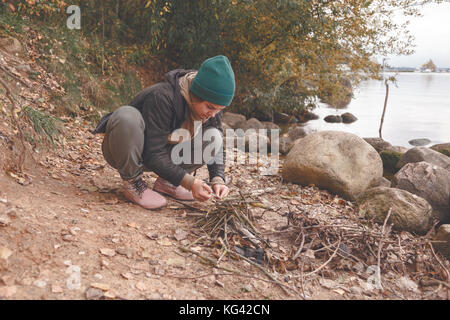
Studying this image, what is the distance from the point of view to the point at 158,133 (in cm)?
255

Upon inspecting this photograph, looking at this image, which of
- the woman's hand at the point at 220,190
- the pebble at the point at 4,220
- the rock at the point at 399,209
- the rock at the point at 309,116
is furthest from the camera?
the rock at the point at 309,116

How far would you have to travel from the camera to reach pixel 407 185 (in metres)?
4.34

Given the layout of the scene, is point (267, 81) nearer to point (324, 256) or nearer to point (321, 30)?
point (321, 30)

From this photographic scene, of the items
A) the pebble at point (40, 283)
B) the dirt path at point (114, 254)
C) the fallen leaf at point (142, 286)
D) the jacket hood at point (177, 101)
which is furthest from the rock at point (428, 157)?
the pebble at point (40, 283)

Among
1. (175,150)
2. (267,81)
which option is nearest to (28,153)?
(175,150)

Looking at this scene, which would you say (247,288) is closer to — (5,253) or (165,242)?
(165,242)

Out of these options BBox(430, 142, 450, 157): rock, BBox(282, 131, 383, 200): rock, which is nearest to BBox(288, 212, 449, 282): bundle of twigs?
BBox(282, 131, 383, 200): rock

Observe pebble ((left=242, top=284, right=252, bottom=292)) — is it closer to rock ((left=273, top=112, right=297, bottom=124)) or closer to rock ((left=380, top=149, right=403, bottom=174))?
rock ((left=380, top=149, right=403, bottom=174))

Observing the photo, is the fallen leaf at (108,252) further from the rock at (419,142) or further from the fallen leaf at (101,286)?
the rock at (419,142)

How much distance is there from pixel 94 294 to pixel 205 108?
4.53 ft

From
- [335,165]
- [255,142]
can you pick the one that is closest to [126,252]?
[335,165]

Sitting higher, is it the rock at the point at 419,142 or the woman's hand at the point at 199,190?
the woman's hand at the point at 199,190

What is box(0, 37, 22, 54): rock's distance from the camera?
443cm

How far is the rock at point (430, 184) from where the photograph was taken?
4.20 metres
